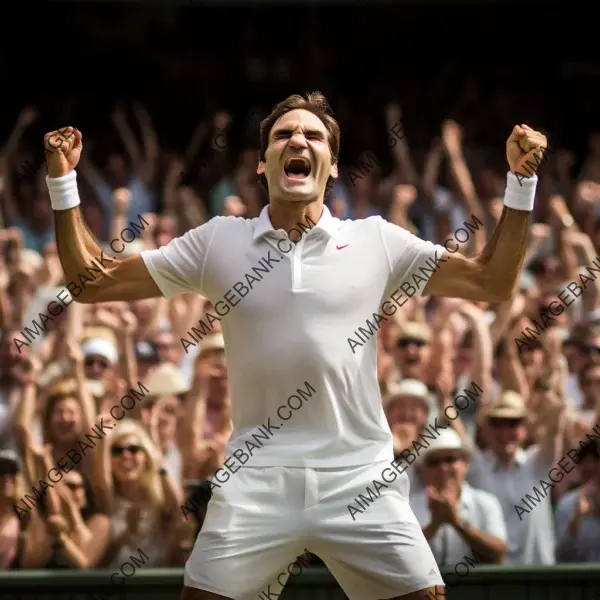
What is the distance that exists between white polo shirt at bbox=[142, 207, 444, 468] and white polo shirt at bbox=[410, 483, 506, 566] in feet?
5.58

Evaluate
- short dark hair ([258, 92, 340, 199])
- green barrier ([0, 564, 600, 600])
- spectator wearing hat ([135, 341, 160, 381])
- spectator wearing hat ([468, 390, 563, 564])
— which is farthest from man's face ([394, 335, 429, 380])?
short dark hair ([258, 92, 340, 199])

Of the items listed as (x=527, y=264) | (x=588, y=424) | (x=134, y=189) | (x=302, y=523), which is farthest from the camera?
(x=134, y=189)

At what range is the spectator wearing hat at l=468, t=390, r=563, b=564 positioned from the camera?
21.1 ft

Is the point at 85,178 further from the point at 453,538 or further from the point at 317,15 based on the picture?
the point at 453,538

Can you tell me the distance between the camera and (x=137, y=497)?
6355 millimetres

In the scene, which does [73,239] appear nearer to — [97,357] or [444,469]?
[444,469]

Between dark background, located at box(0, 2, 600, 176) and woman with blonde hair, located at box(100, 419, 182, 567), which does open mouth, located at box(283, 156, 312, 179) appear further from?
dark background, located at box(0, 2, 600, 176)

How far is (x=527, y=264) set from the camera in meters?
9.28

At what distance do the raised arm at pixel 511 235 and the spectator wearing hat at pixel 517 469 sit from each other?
2.09m

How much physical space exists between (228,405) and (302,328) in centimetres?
263

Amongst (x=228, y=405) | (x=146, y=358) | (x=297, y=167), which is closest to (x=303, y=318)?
(x=297, y=167)

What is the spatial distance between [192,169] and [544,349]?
5343 millimetres

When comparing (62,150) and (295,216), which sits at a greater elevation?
(62,150)

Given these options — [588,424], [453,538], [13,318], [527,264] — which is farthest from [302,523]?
[527,264]
